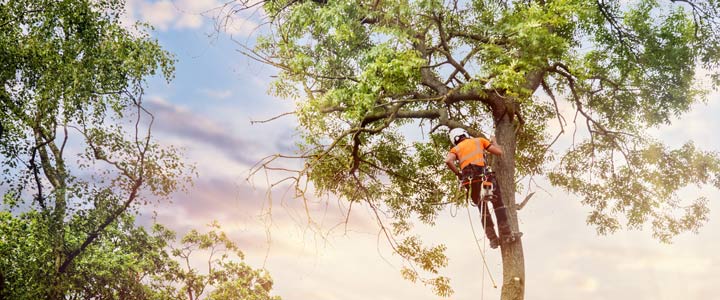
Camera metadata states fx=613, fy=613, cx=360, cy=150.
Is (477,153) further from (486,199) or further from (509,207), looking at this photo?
(509,207)

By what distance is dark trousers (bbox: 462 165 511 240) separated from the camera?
9510 mm

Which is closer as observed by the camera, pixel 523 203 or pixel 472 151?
pixel 472 151

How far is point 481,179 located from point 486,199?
1.05ft

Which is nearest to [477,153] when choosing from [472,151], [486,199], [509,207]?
[472,151]

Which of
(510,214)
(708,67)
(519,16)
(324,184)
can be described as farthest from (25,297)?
(708,67)

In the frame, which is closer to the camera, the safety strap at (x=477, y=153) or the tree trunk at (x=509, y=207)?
the safety strap at (x=477, y=153)

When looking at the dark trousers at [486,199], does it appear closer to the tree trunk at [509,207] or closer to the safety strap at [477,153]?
the safety strap at [477,153]

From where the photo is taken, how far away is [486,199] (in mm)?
9469

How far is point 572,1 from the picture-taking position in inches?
420

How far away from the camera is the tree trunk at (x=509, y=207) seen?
32.1 feet

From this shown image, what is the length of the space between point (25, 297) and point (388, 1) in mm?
12544

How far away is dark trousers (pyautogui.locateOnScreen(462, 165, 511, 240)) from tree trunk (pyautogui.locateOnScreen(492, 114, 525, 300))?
0.21 meters

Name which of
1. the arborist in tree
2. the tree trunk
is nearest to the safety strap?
the arborist in tree

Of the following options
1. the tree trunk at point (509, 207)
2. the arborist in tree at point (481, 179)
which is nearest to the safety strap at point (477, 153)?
the arborist in tree at point (481, 179)
